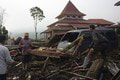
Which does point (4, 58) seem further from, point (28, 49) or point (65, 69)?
point (28, 49)

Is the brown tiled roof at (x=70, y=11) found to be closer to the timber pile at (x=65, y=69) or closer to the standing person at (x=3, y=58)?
the timber pile at (x=65, y=69)

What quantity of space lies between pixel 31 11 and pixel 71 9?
35.5 ft

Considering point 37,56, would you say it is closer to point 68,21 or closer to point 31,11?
point 68,21

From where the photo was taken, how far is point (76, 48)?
9.52 meters

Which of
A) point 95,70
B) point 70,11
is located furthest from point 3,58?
point 70,11

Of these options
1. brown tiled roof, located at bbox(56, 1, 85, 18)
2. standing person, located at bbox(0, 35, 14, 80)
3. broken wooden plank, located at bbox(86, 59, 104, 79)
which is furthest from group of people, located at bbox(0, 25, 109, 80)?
brown tiled roof, located at bbox(56, 1, 85, 18)

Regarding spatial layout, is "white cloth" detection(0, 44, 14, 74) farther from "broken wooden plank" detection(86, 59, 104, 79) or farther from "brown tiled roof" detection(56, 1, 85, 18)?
"brown tiled roof" detection(56, 1, 85, 18)

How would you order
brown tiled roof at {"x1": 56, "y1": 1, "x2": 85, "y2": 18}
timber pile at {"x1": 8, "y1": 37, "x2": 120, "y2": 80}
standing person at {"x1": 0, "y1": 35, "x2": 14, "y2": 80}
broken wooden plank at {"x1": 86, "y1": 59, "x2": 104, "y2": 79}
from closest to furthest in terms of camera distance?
standing person at {"x1": 0, "y1": 35, "x2": 14, "y2": 80} < broken wooden plank at {"x1": 86, "y1": 59, "x2": 104, "y2": 79} < timber pile at {"x1": 8, "y1": 37, "x2": 120, "y2": 80} < brown tiled roof at {"x1": 56, "y1": 1, "x2": 85, "y2": 18}

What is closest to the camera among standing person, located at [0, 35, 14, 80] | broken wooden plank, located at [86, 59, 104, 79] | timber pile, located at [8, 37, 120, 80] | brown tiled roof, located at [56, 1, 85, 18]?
standing person, located at [0, 35, 14, 80]

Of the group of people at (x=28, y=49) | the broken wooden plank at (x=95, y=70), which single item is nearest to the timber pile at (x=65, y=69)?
the broken wooden plank at (x=95, y=70)

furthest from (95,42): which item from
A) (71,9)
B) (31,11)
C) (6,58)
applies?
(31,11)

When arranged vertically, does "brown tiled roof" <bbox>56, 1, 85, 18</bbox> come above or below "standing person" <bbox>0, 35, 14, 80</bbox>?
above

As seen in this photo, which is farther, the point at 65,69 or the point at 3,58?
the point at 65,69

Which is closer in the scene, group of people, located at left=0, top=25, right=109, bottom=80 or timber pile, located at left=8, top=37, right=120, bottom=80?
group of people, located at left=0, top=25, right=109, bottom=80
